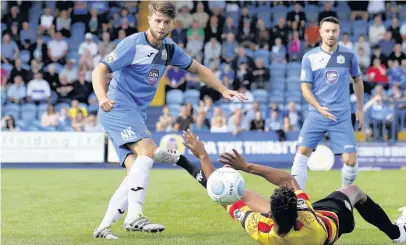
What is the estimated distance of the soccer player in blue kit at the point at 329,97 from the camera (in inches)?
450

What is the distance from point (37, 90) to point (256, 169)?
18.3m

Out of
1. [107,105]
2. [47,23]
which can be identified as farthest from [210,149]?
[107,105]

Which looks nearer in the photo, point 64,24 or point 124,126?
point 124,126

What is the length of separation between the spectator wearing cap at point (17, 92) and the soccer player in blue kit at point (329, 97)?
14.9 meters

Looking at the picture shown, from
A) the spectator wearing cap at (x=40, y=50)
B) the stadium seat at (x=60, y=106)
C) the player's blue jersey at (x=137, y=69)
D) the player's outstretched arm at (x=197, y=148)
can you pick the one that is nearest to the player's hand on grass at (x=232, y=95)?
the player's blue jersey at (x=137, y=69)

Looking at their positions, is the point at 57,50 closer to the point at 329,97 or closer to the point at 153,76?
the point at 329,97

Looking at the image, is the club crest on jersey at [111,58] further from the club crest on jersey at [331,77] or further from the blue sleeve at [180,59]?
the club crest on jersey at [331,77]

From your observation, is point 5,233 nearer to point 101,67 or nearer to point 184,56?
point 101,67

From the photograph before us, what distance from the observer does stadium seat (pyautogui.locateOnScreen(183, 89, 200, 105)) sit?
24.5m

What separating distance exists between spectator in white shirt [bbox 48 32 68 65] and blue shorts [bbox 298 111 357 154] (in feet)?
52.7

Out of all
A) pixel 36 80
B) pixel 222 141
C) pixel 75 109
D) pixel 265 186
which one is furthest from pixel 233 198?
pixel 36 80

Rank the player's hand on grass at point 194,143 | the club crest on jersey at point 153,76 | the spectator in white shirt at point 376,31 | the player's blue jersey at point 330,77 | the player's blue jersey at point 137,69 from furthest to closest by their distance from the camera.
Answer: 1. the spectator in white shirt at point 376,31
2. the player's blue jersey at point 330,77
3. the club crest on jersey at point 153,76
4. the player's blue jersey at point 137,69
5. the player's hand on grass at point 194,143

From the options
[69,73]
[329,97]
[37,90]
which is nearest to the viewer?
[329,97]

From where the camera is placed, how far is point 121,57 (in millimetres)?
8859
